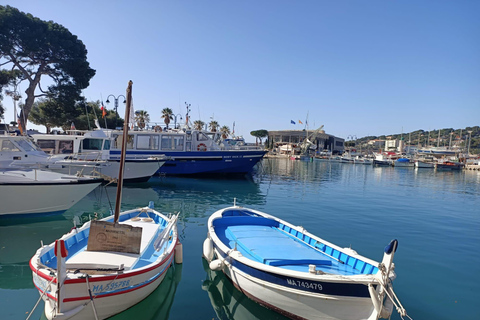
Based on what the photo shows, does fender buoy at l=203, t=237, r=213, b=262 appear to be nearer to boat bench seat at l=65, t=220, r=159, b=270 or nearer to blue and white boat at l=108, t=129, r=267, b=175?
boat bench seat at l=65, t=220, r=159, b=270

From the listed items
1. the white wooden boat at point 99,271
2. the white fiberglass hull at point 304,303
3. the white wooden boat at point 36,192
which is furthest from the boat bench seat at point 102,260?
the white wooden boat at point 36,192

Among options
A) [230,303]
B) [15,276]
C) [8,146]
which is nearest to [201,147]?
[8,146]

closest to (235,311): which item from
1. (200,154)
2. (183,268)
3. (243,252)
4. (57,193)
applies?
(243,252)

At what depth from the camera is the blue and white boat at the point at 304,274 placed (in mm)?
4605

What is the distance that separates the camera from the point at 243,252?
6.64 metres

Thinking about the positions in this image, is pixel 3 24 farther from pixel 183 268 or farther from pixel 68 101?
pixel 183 268

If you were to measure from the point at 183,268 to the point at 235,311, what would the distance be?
2291 mm

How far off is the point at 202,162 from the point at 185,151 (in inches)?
69.9

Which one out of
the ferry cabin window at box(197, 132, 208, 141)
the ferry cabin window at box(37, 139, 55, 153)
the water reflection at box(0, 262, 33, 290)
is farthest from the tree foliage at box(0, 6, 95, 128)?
the water reflection at box(0, 262, 33, 290)

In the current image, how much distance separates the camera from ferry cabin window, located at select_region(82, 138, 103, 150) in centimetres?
2161

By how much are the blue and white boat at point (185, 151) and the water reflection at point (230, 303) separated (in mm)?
18573

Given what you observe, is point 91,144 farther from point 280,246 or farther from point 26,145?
point 280,246

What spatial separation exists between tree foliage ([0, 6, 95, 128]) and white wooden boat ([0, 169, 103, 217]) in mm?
23153

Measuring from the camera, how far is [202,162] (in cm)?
2541
